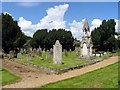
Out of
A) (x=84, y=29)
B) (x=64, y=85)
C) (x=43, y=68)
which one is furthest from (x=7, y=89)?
(x=84, y=29)

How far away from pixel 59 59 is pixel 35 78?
905 cm

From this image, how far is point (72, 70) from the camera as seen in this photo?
2819cm

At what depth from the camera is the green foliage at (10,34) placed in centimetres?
5944

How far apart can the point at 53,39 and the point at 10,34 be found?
31.5m

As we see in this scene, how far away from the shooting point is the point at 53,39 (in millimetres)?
90250

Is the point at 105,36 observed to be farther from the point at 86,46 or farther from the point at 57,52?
the point at 57,52

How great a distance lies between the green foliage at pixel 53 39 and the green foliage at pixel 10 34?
28.3m

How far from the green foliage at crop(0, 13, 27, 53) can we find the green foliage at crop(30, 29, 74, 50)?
92.8 ft

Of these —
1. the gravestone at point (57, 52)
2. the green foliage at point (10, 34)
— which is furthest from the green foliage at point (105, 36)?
the gravestone at point (57, 52)

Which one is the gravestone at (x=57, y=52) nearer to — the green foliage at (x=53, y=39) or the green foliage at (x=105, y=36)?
the green foliage at (x=105, y=36)

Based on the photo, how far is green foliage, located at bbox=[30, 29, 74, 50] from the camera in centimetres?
9031

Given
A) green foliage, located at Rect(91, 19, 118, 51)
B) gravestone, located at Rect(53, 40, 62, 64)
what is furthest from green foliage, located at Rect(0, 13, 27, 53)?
gravestone, located at Rect(53, 40, 62, 64)

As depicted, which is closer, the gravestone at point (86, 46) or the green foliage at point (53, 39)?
the gravestone at point (86, 46)

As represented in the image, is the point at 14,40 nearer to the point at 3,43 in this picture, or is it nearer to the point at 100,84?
the point at 3,43
